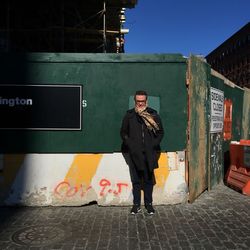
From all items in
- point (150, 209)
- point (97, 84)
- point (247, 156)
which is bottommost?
point (150, 209)

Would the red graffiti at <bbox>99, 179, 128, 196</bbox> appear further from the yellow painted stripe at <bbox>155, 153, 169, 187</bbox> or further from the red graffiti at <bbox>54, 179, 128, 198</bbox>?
the yellow painted stripe at <bbox>155, 153, 169, 187</bbox>

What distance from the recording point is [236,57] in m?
87.3

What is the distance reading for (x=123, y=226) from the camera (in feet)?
19.2

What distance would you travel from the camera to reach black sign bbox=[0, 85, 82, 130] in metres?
6.86

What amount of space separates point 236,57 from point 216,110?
271 ft

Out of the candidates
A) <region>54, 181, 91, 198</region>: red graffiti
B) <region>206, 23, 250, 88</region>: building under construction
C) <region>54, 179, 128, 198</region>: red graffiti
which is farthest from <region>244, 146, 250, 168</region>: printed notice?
<region>206, 23, 250, 88</region>: building under construction

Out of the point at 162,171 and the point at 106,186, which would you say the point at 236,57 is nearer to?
the point at 162,171

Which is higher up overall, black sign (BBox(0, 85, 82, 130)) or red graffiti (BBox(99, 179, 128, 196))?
black sign (BBox(0, 85, 82, 130))

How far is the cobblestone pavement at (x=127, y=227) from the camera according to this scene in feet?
16.9

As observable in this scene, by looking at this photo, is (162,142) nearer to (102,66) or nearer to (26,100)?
(102,66)

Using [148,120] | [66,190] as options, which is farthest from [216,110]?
[66,190]

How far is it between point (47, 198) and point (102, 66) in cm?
233

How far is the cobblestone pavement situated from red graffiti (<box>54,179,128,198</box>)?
0.23 meters

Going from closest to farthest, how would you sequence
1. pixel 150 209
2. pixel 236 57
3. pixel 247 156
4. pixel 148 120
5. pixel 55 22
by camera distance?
pixel 148 120
pixel 150 209
pixel 247 156
pixel 55 22
pixel 236 57
